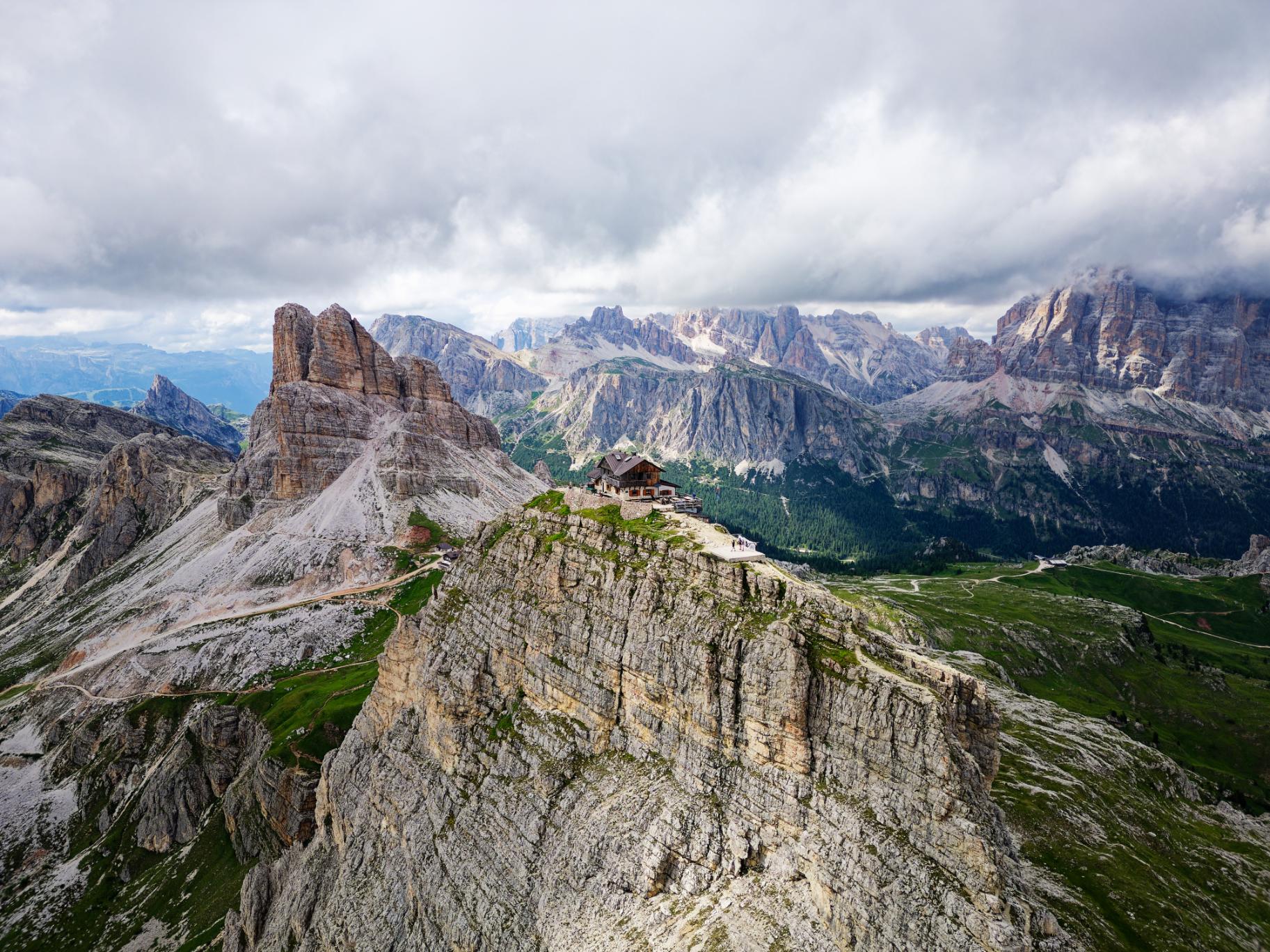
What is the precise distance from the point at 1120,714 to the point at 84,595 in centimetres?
25296

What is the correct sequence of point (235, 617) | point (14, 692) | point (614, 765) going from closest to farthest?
point (614, 765) → point (14, 692) → point (235, 617)

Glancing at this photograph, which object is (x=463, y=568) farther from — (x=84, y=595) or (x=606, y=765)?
(x=84, y=595)

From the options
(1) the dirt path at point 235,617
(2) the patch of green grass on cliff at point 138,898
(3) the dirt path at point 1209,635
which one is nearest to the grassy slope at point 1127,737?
(3) the dirt path at point 1209,635

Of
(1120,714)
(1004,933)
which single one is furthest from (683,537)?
(1120,714)

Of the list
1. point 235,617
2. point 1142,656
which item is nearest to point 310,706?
point 235,617

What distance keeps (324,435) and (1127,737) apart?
211m

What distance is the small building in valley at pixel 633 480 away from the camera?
56.6 m

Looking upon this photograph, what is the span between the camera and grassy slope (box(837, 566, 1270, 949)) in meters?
46.7

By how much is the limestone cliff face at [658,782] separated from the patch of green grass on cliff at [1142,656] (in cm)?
9499

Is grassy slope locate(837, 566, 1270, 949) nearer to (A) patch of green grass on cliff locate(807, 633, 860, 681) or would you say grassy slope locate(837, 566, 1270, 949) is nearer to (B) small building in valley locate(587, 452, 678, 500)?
(A) patch of green grass on cliff locate(807, 633, 860, 681)

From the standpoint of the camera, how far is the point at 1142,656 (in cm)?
13212

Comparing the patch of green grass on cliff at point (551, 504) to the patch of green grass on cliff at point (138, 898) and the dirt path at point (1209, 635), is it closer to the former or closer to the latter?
the patch of green grass on cliff at point (138, 898)

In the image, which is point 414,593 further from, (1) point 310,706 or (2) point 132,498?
(2) point 132,498

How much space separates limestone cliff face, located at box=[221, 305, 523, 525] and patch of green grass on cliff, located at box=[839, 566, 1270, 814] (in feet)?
445
